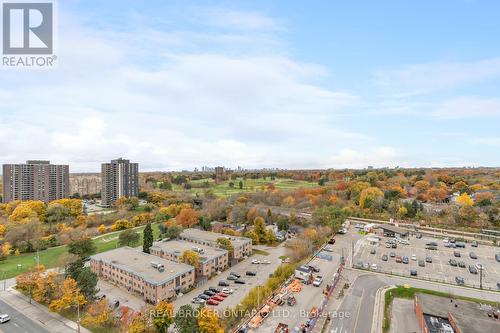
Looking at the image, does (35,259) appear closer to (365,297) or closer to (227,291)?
(227,291)

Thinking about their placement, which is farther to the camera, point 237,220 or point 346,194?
point 346,194

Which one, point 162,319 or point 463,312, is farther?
point 463,312

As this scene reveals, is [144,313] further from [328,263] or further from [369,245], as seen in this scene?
[369,245]

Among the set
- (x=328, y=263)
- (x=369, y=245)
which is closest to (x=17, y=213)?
(x=328, y=263)

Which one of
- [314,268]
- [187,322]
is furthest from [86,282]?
[314,268]

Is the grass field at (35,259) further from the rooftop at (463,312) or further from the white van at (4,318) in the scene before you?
the rooftop at (463,312)

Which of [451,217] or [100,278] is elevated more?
[451,217]

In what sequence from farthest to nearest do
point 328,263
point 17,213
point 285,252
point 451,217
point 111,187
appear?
point 111,187, point 17,213, point 451,217, point 285,252, point 328,263

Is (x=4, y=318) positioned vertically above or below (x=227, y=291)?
above
